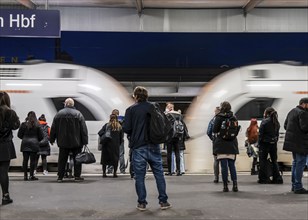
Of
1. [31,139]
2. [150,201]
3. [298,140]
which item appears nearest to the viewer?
[150,201]

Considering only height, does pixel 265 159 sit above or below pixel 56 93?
below

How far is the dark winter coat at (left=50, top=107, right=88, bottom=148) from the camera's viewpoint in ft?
28.9

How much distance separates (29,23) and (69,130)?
216 cm

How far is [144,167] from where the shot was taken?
18.7 ft

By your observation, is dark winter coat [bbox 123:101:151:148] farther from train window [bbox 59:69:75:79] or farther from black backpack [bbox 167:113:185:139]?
train window [bbox 59:69:75:79]

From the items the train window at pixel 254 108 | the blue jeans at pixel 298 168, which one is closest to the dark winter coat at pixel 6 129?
the blue jeans at pixel 298 168

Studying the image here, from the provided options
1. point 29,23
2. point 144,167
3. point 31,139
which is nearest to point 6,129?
point 144,167

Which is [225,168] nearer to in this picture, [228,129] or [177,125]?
[228,129]

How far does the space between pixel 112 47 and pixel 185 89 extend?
2.64 meters

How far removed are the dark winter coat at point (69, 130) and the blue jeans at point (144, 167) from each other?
337cm

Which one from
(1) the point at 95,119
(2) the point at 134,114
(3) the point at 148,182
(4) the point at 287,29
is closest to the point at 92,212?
(2) the point at 134,114

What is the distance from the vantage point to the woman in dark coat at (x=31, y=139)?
354 inches

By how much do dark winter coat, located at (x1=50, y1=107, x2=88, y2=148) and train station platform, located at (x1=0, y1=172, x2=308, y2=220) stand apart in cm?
77

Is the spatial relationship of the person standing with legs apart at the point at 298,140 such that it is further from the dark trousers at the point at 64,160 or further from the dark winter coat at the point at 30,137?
the dark winter coat at the point at 30,137
